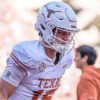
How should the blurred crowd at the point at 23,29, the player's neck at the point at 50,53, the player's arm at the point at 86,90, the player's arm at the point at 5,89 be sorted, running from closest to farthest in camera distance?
the player's arm at the point at 5,89 < the player's neck at the point at 50,53 < the player's arm at the point at 86,90 < the blurred crowd at the point at 23,29

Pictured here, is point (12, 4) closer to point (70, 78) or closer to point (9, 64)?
point (70, 78)

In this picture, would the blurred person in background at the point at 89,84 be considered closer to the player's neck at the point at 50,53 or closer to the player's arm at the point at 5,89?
the player's neck at the point at 50,53

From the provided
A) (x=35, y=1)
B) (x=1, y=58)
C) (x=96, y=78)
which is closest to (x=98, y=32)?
(x=35, y=1)

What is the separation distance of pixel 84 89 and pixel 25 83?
107 centimetres

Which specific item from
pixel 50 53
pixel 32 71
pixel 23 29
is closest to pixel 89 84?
pixel 50 53

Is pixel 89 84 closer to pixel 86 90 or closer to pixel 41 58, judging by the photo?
pixel 86 90

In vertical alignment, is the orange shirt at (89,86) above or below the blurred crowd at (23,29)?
above

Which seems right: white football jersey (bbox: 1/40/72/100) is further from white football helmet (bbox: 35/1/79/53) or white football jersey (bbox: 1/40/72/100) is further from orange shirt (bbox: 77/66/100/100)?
orange shirt (bbox: 77/66/100/100)

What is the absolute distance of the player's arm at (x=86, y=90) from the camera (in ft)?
14.7

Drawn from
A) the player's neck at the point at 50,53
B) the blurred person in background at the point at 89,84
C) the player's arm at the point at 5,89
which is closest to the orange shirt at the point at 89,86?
the blurred person in background at the point at 89,84

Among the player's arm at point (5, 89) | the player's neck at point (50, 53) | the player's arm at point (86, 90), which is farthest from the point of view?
the player's arm at point (86, 90)

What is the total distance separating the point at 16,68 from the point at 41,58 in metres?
0.17

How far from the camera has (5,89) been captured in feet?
11.3

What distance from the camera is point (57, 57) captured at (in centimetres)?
370
